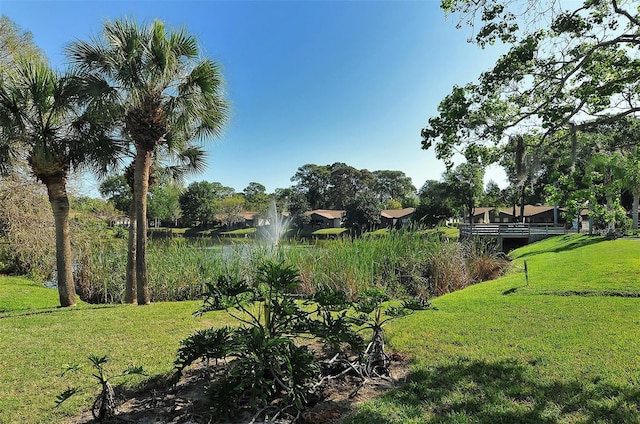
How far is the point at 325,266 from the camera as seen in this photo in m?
9.37

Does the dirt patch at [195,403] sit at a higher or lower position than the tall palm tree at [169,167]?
lower

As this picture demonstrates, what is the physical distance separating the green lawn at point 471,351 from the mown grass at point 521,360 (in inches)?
0.5

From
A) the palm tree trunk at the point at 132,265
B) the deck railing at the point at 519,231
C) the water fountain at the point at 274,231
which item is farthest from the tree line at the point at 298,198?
the palm tree trunk at the point at 132,265

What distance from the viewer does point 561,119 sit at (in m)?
4.38

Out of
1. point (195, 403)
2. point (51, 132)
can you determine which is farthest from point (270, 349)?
point (51, 132)

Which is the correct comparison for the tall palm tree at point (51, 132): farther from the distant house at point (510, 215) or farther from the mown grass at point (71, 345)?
the distant house at point (510, 215)

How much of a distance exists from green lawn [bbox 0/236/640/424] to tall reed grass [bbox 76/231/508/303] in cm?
160

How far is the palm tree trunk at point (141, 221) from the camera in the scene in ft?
26.8

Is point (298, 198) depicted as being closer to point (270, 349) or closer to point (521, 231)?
point (521, 231)

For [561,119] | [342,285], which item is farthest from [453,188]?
[561,119]

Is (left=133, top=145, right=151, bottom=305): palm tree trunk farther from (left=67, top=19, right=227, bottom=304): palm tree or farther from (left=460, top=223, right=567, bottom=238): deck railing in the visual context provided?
(left=460, top=223, right=567, bottom=238): deck railing

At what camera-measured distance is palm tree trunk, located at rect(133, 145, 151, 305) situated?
8.16 m

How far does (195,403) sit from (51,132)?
24.1ft

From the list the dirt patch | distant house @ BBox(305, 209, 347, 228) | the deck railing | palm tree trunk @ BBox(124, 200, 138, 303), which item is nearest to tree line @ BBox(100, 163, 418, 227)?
distant house @ BBox(305, 209, 347, 228)
